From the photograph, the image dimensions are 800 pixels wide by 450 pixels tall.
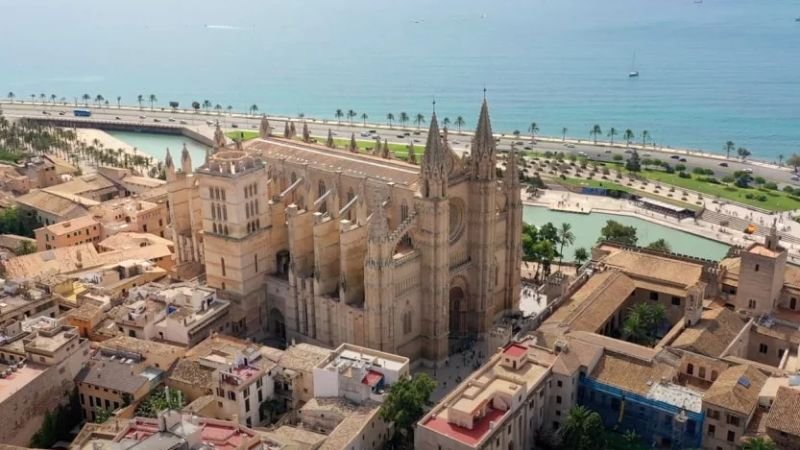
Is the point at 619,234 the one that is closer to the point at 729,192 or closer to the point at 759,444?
the point at 729,192

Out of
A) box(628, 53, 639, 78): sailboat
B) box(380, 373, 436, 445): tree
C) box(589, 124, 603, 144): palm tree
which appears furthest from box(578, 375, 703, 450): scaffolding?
box(628, 53, 639, 78): sailboat

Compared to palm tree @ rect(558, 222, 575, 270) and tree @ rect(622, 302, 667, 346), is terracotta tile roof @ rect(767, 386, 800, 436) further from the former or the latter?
palm tree @ rect(558, 222, 575, 270)

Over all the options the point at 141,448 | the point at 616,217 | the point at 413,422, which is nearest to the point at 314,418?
the point at 413,422

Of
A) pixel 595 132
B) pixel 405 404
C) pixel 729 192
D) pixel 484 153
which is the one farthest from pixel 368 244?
pixel 595 132

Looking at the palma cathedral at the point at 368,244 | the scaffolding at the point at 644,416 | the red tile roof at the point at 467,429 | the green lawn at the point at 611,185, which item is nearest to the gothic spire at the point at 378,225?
the palma cathedral at the point at 368,244

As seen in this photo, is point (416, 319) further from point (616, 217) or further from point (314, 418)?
point (616, 217)

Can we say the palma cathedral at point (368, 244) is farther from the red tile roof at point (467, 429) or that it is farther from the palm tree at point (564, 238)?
the palm tree at point (564, 238)

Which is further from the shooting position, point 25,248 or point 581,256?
point 25,248
